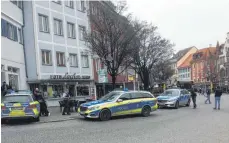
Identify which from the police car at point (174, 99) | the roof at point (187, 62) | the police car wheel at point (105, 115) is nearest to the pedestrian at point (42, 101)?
the police car wheel at point (105, 115)

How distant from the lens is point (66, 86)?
112 ft

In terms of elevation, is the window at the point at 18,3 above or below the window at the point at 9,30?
above

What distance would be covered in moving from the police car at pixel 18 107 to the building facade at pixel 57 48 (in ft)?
45.2

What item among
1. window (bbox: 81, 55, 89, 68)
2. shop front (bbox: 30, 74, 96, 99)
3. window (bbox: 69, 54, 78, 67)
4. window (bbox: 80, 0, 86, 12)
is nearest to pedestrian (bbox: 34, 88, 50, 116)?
shop front (bbox: 30, 74, 96, 99)

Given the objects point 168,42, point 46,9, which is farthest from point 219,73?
point 46,9

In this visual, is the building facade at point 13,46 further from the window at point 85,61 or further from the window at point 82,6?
Answer: the window at point 82,6

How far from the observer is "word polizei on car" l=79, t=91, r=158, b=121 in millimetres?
17641

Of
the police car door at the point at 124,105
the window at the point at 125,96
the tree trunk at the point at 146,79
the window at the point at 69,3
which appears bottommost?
the police car door at the point at 124,105

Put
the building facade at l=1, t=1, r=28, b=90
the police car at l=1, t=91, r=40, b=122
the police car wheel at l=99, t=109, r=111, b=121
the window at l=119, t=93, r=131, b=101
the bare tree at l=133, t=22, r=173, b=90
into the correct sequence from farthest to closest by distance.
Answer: the bare tree at l=133, t=22, r=173, b=90, the building facade at l=1, t=1, r=28, b=90, the window at l=119, t=93, r=131, b=101, the police car wheel at l=99, t=109, r=111, b=121, the police car at l=1, t=91, r=40, b=122

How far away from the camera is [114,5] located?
1197 inches

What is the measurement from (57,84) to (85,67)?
5629 millimetres

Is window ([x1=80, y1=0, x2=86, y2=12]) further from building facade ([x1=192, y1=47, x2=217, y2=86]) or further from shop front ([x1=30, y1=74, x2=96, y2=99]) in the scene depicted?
building facade ([x1=192, y1=47, x2=217, y2=86])

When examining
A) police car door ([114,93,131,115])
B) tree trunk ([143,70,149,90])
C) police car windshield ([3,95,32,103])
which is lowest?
police car door ([114,93,131,115])

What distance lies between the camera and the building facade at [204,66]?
9369 centimetres
